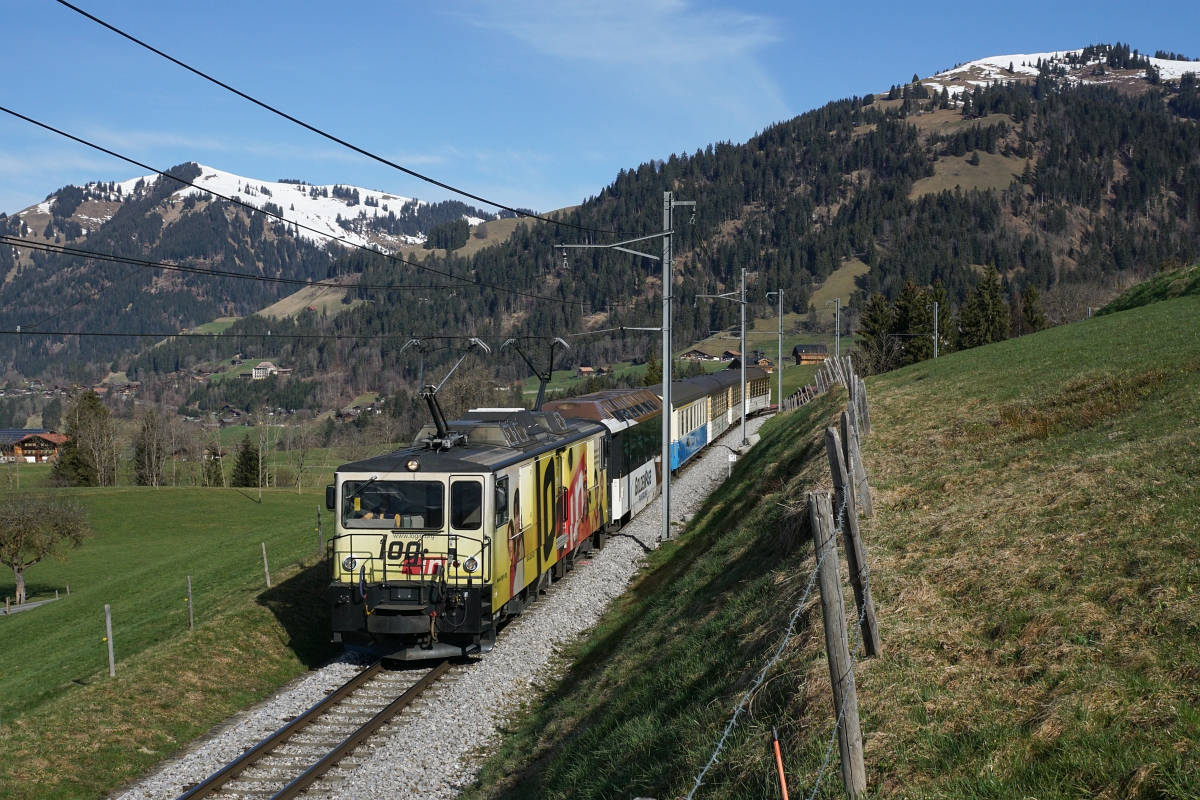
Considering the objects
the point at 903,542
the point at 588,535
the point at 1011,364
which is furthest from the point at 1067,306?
the point at 903,542

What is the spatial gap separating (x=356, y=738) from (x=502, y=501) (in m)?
4.65

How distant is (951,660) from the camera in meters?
7.84

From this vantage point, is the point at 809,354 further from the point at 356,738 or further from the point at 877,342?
the point at 356,738

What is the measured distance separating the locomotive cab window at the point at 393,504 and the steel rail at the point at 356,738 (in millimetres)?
2425

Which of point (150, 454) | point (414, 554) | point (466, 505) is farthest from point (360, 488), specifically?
point (150, 454)

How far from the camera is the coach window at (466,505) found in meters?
15.2

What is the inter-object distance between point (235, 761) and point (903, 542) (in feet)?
28.5

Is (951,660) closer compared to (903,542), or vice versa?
(951,660)

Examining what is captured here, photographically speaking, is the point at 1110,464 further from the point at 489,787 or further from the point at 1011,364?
the point at 1011,364

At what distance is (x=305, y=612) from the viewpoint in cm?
1998

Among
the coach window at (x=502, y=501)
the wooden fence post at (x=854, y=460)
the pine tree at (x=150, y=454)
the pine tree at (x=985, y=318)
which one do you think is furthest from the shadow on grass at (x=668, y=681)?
the pine tree at (x=150, y=454)

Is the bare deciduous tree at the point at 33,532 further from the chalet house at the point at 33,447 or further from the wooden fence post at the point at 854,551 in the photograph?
the chalet house at the point at 33,447

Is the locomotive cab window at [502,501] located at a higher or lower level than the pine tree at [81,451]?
higher

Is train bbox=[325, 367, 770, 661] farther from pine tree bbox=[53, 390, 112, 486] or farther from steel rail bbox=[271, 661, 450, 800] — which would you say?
pine tree bbox=[53, 390, 112, 486]
